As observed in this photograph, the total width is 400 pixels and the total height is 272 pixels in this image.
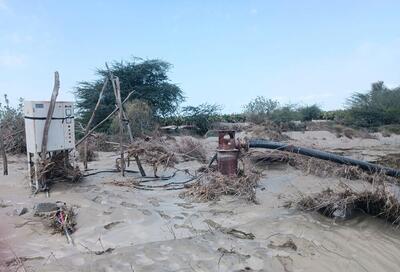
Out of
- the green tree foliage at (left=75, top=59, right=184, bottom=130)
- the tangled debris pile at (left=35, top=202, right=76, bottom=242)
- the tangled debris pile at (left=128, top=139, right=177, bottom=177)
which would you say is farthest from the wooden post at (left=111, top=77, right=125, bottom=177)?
the green tree foliage at (left=75, top=59, right=184, bottom=130)

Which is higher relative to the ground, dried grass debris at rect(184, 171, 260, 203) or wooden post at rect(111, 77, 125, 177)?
wooden post at rect(111, 77, 125, 177)

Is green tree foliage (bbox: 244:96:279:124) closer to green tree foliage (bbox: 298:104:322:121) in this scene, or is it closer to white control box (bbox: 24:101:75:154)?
green tree foliage (bbox: 298:104:322:121)

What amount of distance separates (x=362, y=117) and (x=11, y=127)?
25.1 m

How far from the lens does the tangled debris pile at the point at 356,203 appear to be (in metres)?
6.61

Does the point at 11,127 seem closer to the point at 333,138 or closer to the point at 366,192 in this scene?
the point at 366,192

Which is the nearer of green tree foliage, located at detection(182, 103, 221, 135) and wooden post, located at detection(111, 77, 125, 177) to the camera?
wooden post, located at detection(111, 77, 125, 177)

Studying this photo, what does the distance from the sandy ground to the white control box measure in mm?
864

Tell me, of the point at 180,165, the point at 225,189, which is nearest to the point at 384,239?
the point at 225,189

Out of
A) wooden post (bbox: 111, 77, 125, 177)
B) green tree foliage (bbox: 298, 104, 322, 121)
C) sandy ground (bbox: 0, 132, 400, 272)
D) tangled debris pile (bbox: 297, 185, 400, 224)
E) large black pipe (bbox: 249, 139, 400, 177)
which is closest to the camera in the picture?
sandy ground (bbox: 0, 132, 400, 272)

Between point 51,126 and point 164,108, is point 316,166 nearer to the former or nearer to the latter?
point 51,126

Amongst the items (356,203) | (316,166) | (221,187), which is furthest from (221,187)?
(316,166)

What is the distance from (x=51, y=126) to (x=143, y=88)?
18.4 meters

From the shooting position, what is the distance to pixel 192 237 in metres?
5.54

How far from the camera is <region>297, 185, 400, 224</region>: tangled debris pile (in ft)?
21.7
